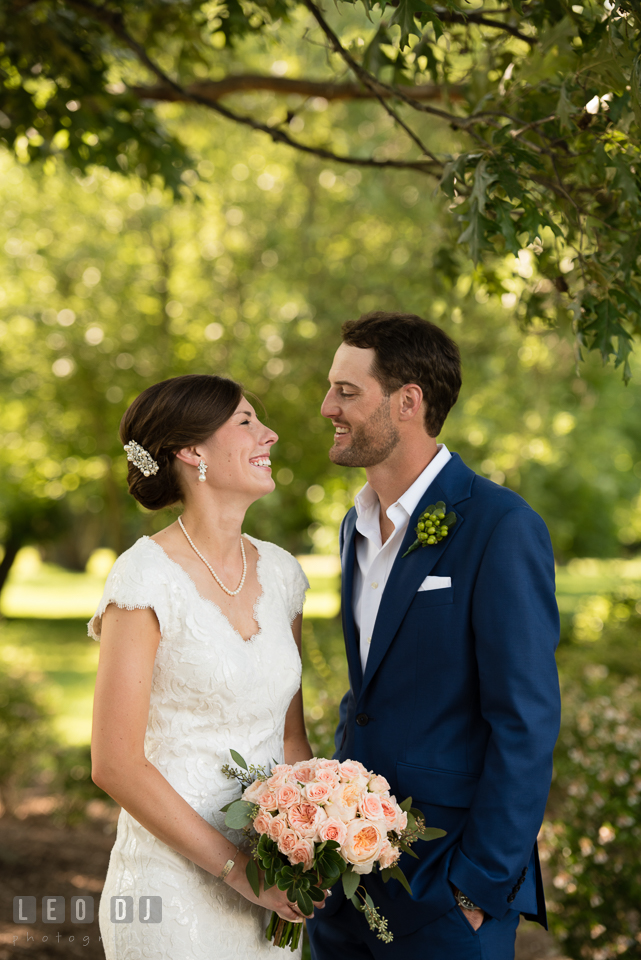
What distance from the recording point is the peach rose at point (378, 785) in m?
2.29

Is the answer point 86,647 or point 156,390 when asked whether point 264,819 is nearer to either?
point 156,390

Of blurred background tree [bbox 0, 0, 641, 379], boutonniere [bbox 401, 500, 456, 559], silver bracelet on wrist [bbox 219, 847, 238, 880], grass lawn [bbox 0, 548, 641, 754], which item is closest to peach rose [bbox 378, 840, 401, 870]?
silver bracelet on wrist [bbox 219, 847, 238, 880]

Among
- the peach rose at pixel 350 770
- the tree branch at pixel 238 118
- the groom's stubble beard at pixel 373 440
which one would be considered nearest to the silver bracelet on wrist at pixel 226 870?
the peach rose at pixel 350 770

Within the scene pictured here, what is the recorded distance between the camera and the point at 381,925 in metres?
2.20

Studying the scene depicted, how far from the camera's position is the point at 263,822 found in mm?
2217

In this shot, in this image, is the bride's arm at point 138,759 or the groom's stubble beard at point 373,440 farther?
the groom's stubble beard at point 373,440

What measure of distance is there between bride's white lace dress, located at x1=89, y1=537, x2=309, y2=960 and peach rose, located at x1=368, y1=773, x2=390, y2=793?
0.49 metres

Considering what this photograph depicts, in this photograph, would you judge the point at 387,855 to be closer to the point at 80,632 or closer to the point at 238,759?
the point at 238,759

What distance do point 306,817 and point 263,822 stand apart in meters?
0.12

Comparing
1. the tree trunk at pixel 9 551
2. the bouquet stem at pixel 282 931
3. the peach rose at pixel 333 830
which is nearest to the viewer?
the peach rose at pixel 333 830

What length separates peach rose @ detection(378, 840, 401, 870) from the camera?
86.0 inches

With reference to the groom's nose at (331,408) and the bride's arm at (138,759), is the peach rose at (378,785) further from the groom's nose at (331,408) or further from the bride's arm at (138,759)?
the groom's nose at (331,408)

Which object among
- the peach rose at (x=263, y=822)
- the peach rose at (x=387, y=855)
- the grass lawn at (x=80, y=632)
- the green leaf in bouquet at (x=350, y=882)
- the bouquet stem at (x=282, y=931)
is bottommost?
the grass lawn at (x=80, y=632)

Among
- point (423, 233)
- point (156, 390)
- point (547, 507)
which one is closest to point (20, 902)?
point (156, 390)
